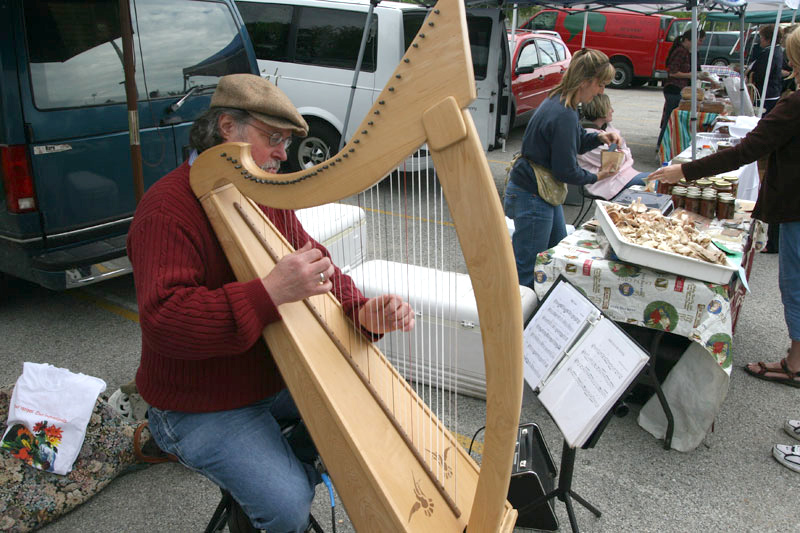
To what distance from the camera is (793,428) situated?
2.65 meters

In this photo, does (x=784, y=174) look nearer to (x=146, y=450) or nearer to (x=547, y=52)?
(x=146, y=450)

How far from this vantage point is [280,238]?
1.77 meters

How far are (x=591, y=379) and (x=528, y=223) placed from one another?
1.70m

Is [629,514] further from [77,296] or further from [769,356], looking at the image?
[77,296]

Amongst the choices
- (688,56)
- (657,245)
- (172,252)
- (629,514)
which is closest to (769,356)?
(657,245)

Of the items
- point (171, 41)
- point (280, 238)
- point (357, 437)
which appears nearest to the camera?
point (357, 437)

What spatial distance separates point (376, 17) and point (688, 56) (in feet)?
14.5

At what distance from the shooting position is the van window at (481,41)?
20.4 feet

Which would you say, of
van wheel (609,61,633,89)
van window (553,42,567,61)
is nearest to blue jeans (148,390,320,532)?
van window (553,42,567,61)

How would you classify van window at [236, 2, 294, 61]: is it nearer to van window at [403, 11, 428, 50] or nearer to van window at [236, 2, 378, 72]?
van window at [236, 2, 378, 72]

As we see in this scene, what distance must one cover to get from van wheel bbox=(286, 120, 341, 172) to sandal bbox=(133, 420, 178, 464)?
4.20 meters

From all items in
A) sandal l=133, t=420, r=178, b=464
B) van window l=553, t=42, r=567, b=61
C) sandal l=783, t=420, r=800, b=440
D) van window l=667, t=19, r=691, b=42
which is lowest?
sandal l=783, t=420, r=800, b=440

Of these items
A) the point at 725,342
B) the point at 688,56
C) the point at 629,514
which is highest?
the point at 688,56

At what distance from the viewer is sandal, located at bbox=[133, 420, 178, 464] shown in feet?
6.96
